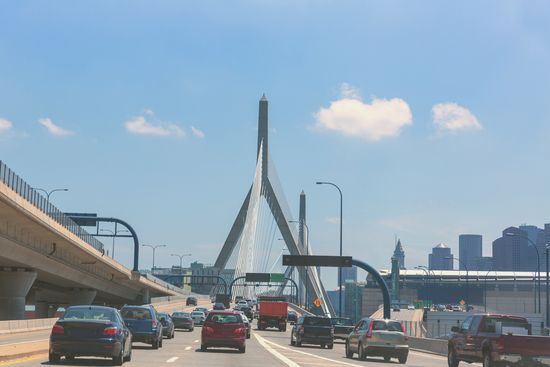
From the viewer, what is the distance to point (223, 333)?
1309 inches

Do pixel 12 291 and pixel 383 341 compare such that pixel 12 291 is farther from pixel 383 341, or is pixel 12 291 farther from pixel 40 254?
pixel 383 341

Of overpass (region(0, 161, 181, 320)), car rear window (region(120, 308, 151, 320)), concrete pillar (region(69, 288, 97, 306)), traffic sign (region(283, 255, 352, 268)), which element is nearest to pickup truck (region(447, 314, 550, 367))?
car rear window (region(120, 308, 151, 320))

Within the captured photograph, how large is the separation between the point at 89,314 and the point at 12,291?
4410 centimetres

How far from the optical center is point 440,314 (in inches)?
3095

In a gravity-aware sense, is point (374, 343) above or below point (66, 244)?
below

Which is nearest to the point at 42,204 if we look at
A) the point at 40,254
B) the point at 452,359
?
the point at 40,254

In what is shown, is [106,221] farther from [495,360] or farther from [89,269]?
[495,360]

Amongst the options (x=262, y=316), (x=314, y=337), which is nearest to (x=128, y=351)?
(x=314, y=337)

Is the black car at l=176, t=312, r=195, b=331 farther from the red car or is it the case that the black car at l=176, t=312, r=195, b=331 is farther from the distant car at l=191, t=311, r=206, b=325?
the red car

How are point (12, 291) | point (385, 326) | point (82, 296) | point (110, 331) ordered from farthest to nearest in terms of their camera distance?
point (82, 296) < point (12, 291) < point (385, 326) < point (110, 331)

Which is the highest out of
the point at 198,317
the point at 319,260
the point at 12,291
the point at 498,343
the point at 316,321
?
the point at 319,260

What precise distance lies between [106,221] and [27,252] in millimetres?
44662

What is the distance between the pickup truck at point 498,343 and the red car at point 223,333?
8962 millimetres

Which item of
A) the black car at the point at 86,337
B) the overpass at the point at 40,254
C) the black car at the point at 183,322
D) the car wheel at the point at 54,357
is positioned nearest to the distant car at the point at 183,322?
the black car at the point at 183,322
